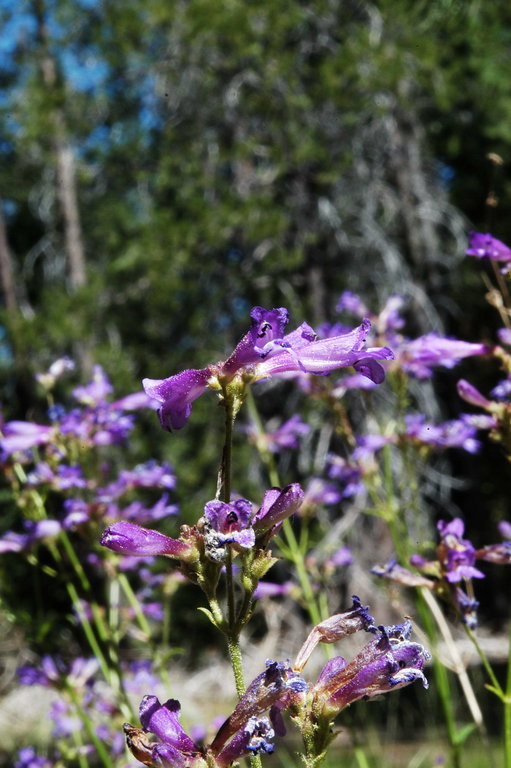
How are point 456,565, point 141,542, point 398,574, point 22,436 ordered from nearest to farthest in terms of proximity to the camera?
point 141,542 → point 456,565 → point 398,574 → point 22,436

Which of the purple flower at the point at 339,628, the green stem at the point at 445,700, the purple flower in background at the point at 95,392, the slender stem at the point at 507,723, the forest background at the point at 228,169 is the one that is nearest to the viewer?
the purple flower at the point at 339,628

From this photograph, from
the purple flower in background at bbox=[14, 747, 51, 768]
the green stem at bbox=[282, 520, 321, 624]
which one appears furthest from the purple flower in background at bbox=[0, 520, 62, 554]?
the purple flower in background at bbox=[14, 747, 51, 768]

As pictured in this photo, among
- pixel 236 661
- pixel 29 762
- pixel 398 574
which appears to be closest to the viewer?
pixel 236 661

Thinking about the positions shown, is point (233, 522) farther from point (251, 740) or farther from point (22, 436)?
point (22, 436)

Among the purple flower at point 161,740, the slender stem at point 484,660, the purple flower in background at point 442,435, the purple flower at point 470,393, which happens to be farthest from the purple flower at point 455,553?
the purple flower in background at point 442,435

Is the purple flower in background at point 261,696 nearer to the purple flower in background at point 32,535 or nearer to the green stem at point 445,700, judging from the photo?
the green stem at point 445,700

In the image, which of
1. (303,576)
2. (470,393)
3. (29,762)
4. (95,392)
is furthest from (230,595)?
(29,762)
